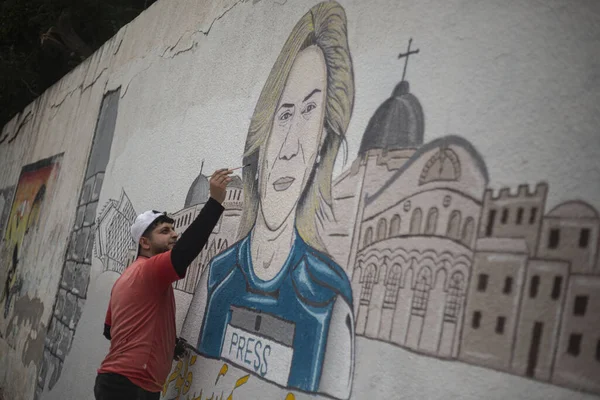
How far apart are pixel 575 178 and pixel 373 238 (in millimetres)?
839

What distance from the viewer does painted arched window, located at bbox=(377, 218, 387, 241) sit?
2.52 metres

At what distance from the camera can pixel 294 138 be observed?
3229 millimetres

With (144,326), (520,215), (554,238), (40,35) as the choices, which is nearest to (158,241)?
(144,326)

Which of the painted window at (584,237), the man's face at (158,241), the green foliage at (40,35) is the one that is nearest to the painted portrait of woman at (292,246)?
the man's face at (158,241)

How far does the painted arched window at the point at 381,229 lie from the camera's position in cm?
252

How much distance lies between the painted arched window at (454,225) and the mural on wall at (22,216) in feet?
19.5

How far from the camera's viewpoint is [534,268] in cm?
196

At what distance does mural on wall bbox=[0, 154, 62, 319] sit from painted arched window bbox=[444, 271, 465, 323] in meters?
6.01

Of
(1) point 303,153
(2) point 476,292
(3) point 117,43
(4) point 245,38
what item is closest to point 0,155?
(3) point 117,43

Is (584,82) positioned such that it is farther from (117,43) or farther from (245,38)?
(117,43)

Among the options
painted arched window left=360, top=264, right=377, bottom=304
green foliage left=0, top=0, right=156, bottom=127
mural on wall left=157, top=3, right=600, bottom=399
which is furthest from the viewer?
green foliage left=0, top=0, right=156, bottom=127

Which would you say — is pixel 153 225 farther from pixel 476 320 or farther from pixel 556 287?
pixel 556 287

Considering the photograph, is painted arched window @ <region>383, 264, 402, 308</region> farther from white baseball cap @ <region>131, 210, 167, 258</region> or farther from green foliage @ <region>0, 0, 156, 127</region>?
green foliage @ <region>0, 0, 156, 127</region>

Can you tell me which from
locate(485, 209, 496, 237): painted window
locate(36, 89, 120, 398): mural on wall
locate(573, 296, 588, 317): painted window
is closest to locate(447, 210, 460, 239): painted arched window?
locate(485, 209, 496, 237): painted window
